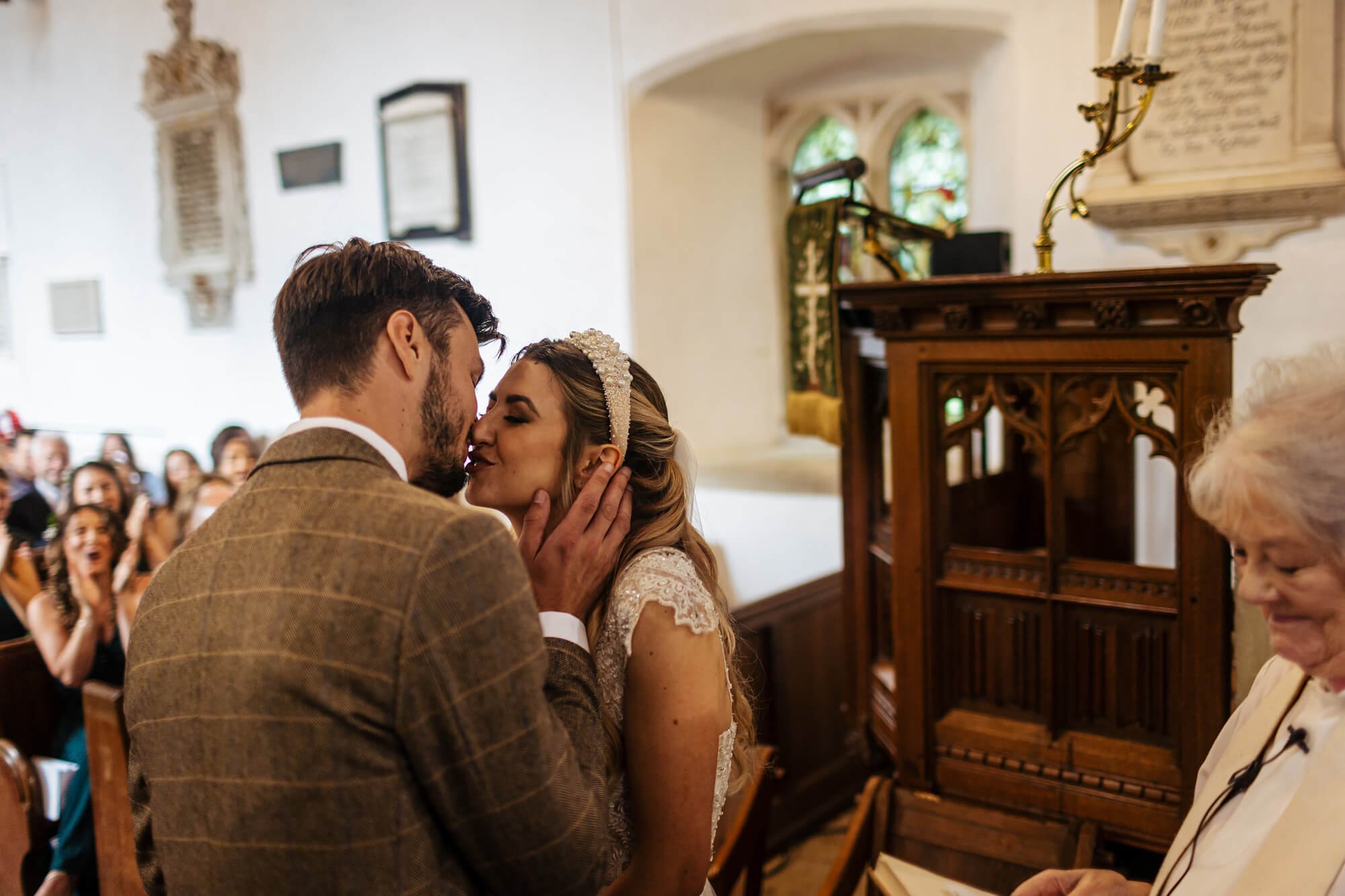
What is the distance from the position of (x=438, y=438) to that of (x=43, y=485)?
20.7ft

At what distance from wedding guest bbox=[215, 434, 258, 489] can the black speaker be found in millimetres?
3247

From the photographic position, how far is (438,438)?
1.43 meters

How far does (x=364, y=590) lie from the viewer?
1162 mm

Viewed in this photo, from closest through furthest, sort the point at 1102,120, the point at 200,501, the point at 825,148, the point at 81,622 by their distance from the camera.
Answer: the point at 1102,120 < the point at 81,622 < the point at 200,501 < the point at 825,148

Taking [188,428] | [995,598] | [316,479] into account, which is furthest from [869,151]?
[188,428]

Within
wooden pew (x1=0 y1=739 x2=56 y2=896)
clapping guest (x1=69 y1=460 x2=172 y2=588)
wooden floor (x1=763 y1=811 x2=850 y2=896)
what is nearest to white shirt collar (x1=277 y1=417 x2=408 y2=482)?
wooden pew (x1=0 y1=739 x2=56 y2=896)

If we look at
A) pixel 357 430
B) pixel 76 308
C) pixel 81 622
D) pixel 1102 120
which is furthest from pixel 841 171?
pixel 76 308

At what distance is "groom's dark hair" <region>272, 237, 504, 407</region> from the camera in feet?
4.42

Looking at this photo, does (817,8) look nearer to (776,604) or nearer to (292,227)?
(776,604)

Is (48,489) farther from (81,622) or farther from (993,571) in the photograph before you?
(993,571)

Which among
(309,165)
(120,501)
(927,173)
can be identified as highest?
(309,165)

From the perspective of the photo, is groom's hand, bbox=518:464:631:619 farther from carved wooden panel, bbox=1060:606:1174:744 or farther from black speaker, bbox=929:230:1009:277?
black speaker, bbox=929:230:1009:277

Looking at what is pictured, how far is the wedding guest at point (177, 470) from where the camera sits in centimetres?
521

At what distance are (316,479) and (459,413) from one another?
267 millimetres
